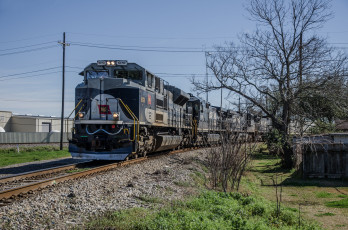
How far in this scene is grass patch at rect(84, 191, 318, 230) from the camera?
4.91m

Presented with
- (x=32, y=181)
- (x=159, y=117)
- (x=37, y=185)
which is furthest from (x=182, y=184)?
(x=159, y=117)

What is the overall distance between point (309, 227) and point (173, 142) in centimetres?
1119

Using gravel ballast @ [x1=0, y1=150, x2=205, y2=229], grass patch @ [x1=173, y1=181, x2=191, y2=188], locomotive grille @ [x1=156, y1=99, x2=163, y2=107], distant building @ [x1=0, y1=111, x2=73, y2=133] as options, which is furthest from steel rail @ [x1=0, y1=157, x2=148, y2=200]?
distant building @ [x1=0, y1=111, x2=73, y2=133]

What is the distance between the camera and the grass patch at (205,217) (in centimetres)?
491

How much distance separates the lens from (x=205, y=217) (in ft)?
17.8

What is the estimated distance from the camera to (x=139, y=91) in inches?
502

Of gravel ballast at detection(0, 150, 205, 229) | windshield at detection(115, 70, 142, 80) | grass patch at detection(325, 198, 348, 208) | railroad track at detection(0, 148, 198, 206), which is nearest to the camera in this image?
gravel ballast at detection(0, 150, 205, 229)

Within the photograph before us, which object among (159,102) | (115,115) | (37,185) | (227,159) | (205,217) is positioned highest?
(159,102)

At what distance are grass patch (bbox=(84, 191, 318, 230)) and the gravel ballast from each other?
1.60 feet

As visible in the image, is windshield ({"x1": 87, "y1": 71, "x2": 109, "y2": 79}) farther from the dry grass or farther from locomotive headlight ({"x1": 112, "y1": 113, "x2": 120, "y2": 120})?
the dry grass

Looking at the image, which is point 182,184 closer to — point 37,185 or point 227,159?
point 227,159

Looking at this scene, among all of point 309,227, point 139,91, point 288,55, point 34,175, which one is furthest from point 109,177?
point 288,55

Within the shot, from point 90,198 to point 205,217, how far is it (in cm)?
235

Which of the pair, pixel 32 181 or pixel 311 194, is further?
pixel 311 194
